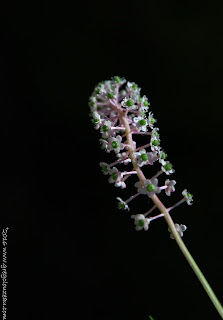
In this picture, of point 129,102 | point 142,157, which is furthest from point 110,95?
point 142,157

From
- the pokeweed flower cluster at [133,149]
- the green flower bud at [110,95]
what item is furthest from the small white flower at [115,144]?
the green flower bud at [110,95]

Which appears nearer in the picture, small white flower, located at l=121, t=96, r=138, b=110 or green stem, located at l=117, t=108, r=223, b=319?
green stem, located at l=117, t=108, r=223, b=319

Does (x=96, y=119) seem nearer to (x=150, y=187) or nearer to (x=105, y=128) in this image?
(x=105, y=128)

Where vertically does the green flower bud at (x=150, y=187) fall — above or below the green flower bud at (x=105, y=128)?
below

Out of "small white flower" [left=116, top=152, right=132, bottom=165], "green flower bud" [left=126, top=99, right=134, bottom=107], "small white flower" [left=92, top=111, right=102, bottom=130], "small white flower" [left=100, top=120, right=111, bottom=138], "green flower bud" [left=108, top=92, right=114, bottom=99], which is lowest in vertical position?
"small white flower" [left=116, top=152, right=132, bottom=165]

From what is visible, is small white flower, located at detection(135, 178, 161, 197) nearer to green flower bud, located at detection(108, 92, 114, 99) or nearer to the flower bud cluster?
the flower bud cluster

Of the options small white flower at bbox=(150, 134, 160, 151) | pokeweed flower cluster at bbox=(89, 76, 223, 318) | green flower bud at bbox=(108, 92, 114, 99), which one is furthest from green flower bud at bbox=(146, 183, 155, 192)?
green flower bud at bbox=(108, 92, 114, 99)

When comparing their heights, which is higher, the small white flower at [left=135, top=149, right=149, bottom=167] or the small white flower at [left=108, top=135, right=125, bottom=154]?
the small white flower at [left=108, top=135, right=125, bottom=154]

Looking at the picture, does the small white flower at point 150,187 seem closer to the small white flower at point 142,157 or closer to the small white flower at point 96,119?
the small white flower at point 142,157

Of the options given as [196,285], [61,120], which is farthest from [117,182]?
[61,120]

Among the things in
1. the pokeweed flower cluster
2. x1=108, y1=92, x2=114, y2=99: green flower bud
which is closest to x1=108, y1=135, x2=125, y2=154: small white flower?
the pokeweed flower cluster
